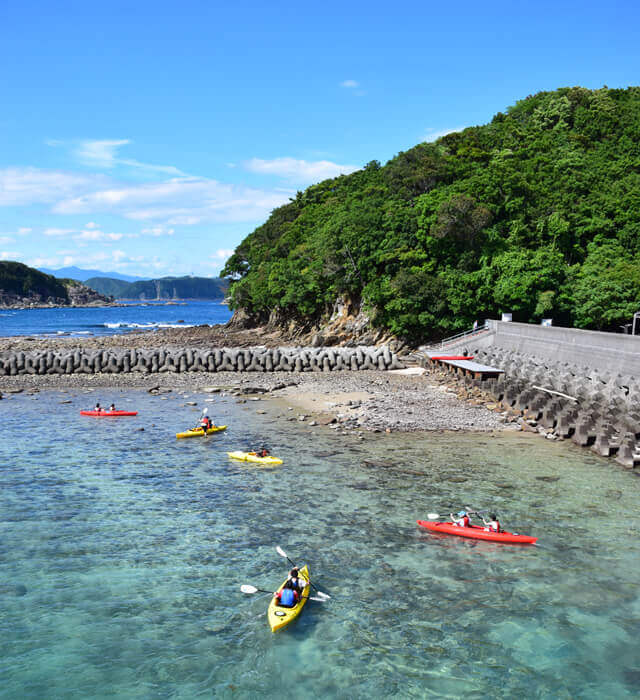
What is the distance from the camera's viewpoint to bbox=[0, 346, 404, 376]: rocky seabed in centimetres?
4178

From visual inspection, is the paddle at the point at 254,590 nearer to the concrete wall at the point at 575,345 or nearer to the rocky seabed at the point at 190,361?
the concrete wall at the point at 575,345

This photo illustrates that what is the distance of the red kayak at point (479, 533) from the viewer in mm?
12907

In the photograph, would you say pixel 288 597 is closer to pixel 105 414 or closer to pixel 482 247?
pixel 105 414

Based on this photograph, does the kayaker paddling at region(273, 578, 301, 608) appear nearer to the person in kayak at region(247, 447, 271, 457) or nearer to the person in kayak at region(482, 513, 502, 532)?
the person in kayak at region(482, 513, 502, 532)

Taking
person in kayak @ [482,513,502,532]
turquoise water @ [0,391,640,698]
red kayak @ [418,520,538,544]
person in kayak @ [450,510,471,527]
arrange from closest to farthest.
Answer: turquoise water @ [0,391,640,698], red kayak @ [418,520,538,544], person in kayak @ [482,513,502,532], person in kayak @ [450,510,471,527]

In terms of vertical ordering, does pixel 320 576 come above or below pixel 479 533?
below

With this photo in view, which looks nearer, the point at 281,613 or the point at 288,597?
the point at 281,613

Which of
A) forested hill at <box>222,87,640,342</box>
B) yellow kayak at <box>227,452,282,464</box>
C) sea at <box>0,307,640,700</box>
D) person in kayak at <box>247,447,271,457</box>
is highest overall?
forested hill at <box>222,87,640,342</box>

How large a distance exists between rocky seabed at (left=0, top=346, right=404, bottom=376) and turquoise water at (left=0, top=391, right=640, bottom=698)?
22.3m

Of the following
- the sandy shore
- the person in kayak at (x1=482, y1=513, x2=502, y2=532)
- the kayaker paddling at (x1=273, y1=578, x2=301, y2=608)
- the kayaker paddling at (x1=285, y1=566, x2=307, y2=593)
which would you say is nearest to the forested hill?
the sandy shore

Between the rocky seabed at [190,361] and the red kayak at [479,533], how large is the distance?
29467 mm

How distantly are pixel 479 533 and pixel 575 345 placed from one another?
21993 millimetres

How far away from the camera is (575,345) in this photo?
104ft

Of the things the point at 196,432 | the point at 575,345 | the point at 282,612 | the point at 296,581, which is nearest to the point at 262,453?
the point at 196,432
